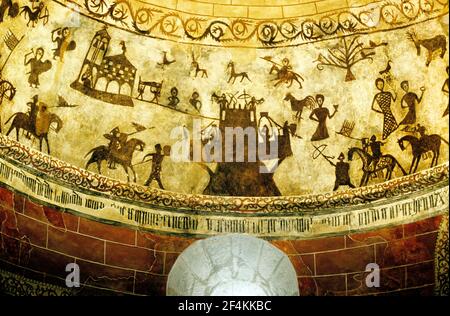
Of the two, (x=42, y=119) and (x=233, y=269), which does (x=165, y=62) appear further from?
(x=233, y=269)

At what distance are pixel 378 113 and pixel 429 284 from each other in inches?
112

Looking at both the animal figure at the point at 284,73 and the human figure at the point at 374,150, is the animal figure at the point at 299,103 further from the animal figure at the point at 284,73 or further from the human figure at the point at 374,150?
the human figure at the point at 374,150

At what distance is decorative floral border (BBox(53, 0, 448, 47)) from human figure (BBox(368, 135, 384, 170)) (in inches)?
68.7

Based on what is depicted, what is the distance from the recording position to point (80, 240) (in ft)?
49.0

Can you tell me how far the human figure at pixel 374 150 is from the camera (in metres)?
15.6

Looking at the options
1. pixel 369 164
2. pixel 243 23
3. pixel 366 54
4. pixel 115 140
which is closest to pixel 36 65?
pixel 115 140

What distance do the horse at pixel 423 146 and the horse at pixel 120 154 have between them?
4181 millimetres

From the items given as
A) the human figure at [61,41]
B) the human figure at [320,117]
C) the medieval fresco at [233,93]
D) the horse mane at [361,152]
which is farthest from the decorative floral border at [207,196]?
the human figure at [61,41]

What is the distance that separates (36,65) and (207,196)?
3341 mm

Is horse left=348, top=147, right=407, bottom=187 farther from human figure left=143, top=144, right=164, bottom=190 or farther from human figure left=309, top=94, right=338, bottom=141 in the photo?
human figure left=143, top=144, right=164, bottom=190

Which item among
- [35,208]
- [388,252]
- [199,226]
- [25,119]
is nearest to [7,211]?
[35,208]

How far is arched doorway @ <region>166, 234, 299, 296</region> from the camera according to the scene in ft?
50.2

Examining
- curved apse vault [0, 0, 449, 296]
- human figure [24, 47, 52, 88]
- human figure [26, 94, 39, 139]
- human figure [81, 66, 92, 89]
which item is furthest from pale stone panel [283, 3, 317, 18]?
human figure [26, 94, 39, 139]

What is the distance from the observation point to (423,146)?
49.9ft
